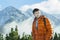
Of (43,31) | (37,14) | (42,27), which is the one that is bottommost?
(43,31)

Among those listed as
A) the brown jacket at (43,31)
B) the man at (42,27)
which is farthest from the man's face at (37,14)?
the brown jacket at (43,31)

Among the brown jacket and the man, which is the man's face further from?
the brown jacket

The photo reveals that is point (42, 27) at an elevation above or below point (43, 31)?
above

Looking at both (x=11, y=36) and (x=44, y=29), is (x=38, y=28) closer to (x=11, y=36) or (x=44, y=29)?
(x=44, y=29)

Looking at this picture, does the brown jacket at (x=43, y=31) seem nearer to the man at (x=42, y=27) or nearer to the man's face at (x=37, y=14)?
the man at (x=42, y=27)

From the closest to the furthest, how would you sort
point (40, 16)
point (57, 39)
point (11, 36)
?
point (40, 16) < point (11, 36) < point (57, 39)

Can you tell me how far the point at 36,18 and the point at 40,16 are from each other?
0.66ft

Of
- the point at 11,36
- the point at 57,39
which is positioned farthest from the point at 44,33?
the point at 57,39

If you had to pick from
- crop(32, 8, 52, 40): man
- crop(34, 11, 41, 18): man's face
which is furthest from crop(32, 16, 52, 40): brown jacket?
crop(34, 11, 41, 18): man's face

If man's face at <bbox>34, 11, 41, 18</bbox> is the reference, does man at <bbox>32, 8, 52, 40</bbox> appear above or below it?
below

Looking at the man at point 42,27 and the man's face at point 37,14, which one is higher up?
the man's face at point 37,14

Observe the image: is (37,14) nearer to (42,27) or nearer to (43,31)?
(42,27)

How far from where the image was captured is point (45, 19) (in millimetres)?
13000

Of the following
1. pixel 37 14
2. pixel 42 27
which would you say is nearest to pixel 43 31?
pixel 42 27
